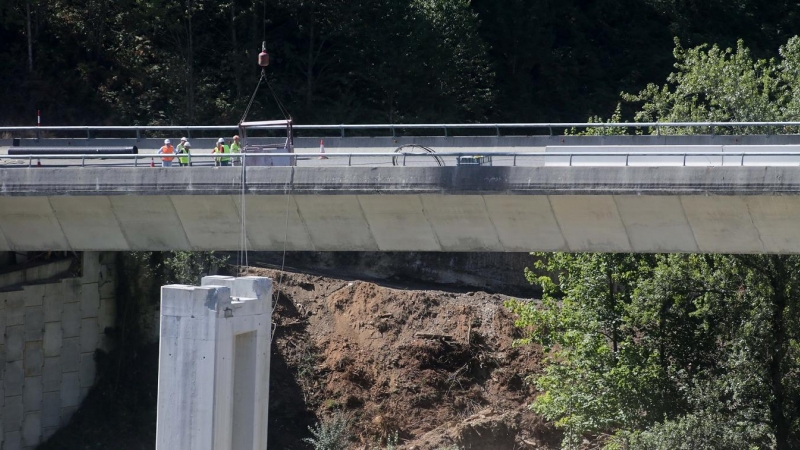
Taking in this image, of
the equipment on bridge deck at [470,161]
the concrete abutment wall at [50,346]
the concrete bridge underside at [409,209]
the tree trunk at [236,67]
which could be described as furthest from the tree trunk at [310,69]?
the equipment on bridge deck at [470,161]

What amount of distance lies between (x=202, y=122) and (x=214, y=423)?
25.7m

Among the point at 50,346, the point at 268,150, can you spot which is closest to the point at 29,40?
the point at 50,346

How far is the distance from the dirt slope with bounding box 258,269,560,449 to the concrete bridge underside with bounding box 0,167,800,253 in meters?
9.75

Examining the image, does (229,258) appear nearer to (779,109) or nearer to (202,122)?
(202,122)

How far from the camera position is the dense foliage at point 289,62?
42.5m

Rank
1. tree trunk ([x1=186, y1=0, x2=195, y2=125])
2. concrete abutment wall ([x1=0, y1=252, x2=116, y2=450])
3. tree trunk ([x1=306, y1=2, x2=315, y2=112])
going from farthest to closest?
tree trunk ([x1=306, y1=2, x2=315, y2=112]), tree trunk ([x1=186, y1=0, x2=195, y2=125]), concrete abutment wall ([x1=0, y1=252, x2=116, y2=450])

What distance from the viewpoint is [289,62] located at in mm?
44938

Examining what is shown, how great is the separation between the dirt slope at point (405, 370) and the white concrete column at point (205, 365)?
12777 millimetres

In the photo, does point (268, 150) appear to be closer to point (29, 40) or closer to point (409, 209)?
point (409, 209)

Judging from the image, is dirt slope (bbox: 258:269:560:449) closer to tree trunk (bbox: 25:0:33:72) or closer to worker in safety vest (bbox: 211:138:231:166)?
worker in safety vest (bbox: 211:138:231:166)

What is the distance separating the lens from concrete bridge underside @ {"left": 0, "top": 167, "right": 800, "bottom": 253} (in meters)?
20.2

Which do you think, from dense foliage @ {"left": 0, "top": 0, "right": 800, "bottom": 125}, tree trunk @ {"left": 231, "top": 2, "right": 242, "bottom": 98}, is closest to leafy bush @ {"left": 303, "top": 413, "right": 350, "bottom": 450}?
dense foliage @ {"left": 0, "top": 0, "right": 800, "bottom": 125}

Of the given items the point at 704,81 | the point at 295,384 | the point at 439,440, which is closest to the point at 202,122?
the point at 295,384

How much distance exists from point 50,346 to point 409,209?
13364 millimetres
